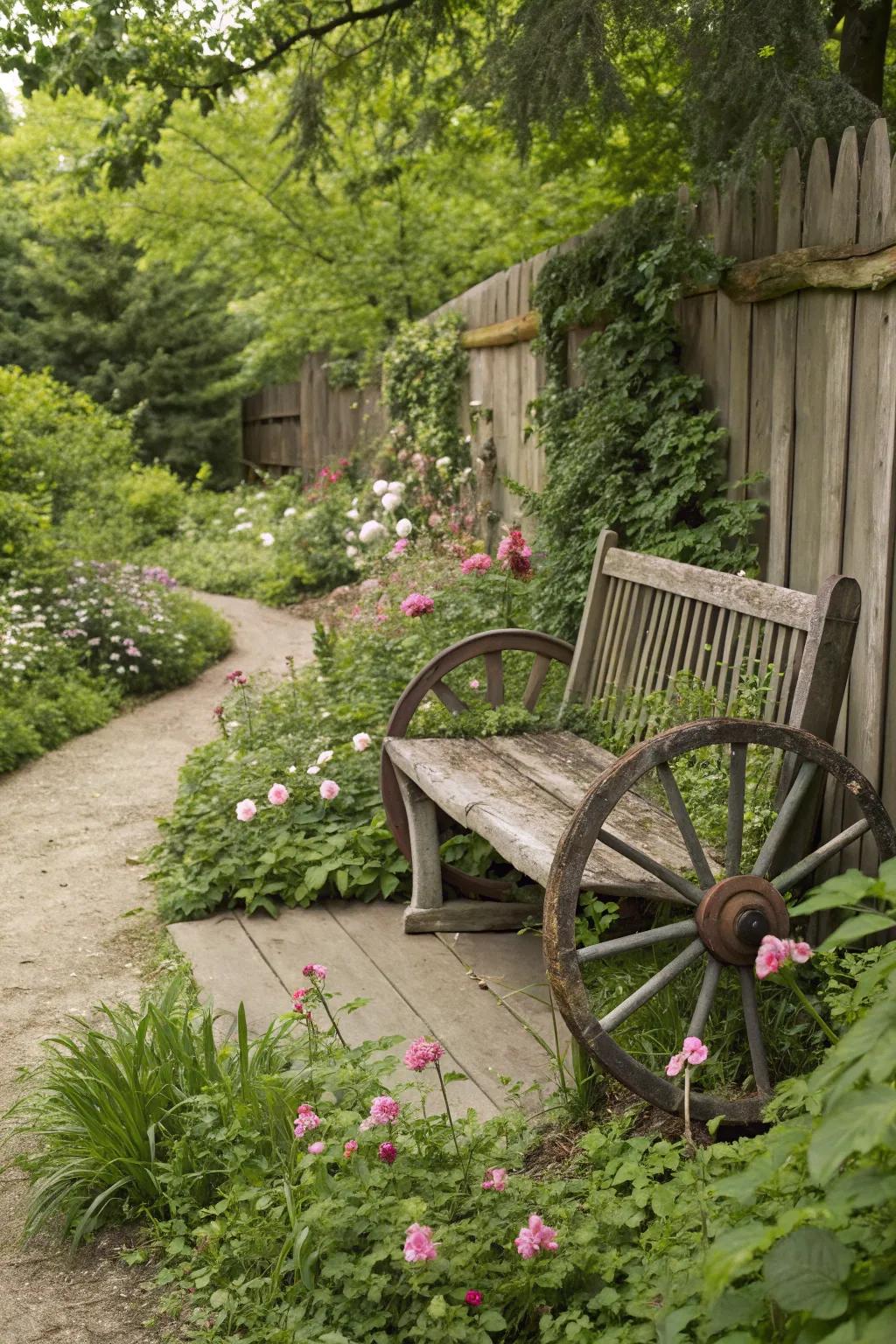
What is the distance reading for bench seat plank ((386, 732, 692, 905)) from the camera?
3.15 metres

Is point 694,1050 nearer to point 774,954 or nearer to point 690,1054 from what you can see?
point 690,1054

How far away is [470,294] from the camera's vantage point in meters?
8.30

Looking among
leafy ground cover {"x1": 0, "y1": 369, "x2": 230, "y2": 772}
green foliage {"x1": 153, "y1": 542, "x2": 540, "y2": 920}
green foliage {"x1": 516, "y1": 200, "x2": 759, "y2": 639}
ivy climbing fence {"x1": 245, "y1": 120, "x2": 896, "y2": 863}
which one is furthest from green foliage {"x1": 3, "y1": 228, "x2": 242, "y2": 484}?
ivy climbing fence {"x1": 245, "y1": 120, "x2": 896, "y2": 863}

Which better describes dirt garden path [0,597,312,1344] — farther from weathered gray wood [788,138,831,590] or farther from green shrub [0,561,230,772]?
weathered gray wood [788,138,831,590]

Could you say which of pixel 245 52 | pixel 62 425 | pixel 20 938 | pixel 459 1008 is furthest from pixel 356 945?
pixel 62 425

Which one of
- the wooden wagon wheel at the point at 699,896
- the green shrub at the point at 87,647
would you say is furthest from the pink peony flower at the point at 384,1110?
the green shrub at the point at 87,647

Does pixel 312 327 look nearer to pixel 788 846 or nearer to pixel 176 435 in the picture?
pixel 176 435

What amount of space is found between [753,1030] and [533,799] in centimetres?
105

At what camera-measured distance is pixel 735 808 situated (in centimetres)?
295

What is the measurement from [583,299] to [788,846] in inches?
110

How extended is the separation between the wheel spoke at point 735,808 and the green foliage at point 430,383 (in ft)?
18.6

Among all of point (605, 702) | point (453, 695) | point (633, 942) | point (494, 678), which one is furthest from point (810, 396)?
point (633, 942)

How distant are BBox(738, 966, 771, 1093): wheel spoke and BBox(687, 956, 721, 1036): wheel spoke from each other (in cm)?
7

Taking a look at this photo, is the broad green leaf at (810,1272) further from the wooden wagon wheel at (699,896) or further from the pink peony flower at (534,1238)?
the wooden wagon wheel at (699,896)
